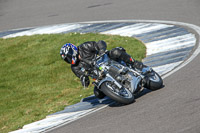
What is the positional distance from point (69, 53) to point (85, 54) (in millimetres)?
418

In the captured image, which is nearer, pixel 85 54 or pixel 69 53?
pixel 69 53

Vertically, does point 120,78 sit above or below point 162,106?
above

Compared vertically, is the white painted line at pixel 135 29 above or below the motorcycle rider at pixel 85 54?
below

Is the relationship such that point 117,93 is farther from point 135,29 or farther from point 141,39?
point 135,29

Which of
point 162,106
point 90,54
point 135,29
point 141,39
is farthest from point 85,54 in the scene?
point 135,29

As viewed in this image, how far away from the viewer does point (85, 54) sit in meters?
9.01

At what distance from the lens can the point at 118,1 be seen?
20.8 metres

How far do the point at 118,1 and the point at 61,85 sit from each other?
9578 mm

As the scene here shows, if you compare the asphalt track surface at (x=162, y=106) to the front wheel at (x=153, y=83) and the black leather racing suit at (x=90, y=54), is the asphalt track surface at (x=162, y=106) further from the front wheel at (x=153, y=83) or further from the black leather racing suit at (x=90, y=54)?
the black leather racing suit at (x=90, y=54)

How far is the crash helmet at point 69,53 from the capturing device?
8727 millimetres

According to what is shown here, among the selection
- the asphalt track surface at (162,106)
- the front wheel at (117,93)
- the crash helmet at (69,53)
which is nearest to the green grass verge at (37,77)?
the crash helmet at (69,53)

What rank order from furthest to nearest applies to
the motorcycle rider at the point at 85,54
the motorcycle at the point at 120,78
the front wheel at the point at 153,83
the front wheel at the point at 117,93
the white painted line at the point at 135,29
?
the white painted line at the point at 135,29, the motorcycle rider at the point at 85,54, the front wheel at the point at 153,83, the motorcycle at the point at 120,78, the front wheel at the point at 117,93

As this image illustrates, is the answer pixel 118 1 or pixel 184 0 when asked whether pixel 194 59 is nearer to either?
pixel 184 0

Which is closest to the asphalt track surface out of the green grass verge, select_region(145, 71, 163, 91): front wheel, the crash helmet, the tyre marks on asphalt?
select_region(145, 71, 163, 91): front wheel
